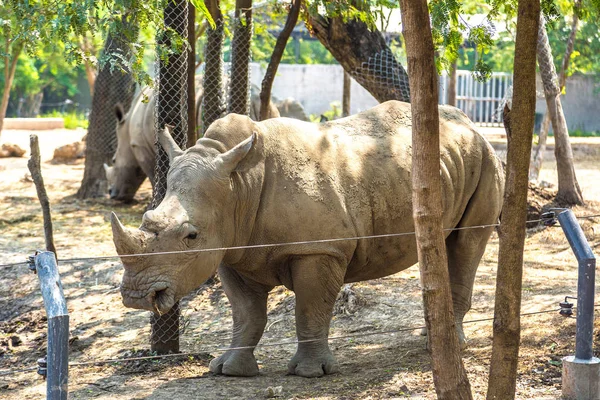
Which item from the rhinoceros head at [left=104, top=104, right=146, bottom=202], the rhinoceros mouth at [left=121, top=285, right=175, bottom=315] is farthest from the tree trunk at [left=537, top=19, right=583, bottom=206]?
the rhinoceros mouth at [left=121, top=285, right=175, bottom=315]

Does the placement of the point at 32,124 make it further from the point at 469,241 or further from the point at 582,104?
the point at 469,241

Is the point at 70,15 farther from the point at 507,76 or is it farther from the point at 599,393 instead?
the point at 507,76

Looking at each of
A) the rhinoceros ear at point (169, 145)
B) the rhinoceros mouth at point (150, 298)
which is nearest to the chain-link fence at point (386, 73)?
the rhinoceros ear at point (169, 145)

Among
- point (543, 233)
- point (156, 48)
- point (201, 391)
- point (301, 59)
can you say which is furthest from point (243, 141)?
point (301, 59)

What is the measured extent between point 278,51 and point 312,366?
3.69 meters

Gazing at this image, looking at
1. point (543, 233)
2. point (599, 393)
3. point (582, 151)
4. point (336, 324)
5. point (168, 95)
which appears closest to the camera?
point (599, 393)

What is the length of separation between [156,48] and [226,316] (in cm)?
290

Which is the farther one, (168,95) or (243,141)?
(168,95)

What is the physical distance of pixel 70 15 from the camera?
606 centimetres

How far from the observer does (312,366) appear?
652 cm

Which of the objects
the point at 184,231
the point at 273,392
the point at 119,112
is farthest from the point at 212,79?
the point at 119,112

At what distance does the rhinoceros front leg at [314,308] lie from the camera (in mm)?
6449

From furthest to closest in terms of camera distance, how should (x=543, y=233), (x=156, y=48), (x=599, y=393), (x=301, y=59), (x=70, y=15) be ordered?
(x=301, y=59)
(x=543, y=233)
(x=156, y=48)
(x=70, y=15)
(x=599, y=393)

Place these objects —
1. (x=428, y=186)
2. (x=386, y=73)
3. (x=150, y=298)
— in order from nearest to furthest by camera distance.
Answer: (x=428, y=186) < (x=150, y=298) < (x=386, y=73)
